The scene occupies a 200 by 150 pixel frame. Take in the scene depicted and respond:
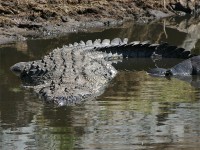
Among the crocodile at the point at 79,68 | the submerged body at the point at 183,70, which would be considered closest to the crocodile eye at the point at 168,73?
the submerged body at the point at 183,70

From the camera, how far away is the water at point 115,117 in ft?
20.3

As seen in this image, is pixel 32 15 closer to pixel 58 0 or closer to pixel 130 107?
pixel 58 0

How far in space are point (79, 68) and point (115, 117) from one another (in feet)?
8.74

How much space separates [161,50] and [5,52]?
3277mm

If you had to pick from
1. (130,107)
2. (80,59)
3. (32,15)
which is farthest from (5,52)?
(130,107)

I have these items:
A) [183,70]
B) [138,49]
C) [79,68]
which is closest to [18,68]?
[79,68]

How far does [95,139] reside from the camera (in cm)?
633

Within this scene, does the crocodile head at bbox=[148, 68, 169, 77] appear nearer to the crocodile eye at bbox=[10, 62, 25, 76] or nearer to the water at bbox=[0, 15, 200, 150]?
the water at bbox=[0, 15, 200, 150]

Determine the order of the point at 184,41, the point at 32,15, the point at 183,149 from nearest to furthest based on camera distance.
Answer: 1. the point at 183,149
2. the point at 184,41
3. the point at 32,15

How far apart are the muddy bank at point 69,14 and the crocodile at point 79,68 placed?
305 centimetres

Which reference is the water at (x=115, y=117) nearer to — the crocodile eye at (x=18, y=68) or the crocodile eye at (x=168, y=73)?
the crocodile eye at (x=18, y=68)

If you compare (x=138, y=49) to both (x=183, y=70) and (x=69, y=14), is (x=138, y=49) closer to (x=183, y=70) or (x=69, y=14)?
(x=183, y=70)

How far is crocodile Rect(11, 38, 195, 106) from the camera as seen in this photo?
27.7 ft

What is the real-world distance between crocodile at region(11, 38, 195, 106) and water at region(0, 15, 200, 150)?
0.17 meters
